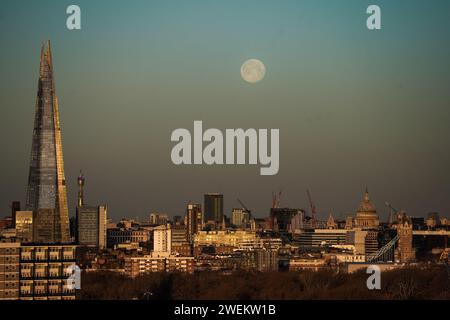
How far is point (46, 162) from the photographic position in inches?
2891

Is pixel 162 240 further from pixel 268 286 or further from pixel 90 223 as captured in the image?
pixel 268 286

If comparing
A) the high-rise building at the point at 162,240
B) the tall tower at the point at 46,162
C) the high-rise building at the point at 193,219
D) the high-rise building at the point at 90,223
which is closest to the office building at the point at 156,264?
the tall tower at the point at 46,162

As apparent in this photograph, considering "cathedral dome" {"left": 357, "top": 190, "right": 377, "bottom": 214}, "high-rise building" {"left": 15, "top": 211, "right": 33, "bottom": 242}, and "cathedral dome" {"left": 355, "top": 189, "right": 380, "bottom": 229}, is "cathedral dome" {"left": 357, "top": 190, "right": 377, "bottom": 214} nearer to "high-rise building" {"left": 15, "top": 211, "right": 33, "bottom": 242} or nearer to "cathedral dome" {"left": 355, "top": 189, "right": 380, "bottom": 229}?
"cathedral dome" {"left": 355, "top": 189, "right": 380, "bottom": 229}

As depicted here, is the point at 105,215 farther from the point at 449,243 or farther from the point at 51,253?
the point at 51,253

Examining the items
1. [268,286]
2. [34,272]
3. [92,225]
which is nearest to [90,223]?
[92,225]

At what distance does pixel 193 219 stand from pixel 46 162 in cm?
2851

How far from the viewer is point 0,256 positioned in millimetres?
43781

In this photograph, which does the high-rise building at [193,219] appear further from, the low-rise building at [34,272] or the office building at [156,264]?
the low-rise building at [34,272]

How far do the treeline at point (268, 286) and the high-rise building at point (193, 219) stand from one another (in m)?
34.6

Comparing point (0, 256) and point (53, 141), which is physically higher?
point (53, 141)

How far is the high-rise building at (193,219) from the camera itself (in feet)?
328

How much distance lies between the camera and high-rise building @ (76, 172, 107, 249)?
90.4 meters
